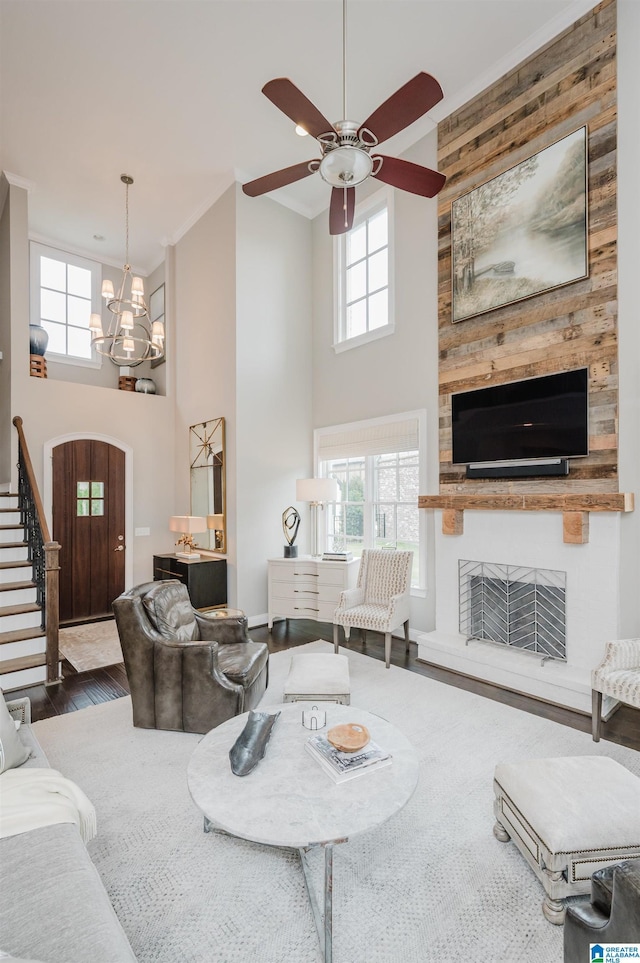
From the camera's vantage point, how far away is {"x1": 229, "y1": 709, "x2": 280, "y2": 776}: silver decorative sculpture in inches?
73.9

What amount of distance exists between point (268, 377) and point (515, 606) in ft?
12.2

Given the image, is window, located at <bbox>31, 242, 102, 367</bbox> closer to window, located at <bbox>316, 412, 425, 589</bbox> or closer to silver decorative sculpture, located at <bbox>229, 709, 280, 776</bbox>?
window, located at <bbox>316, 412, 425, 589</bbox>

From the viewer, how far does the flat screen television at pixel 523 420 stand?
359 cm

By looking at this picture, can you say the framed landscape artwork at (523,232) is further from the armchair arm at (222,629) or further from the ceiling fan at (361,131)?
the armchair arm at (222,629)

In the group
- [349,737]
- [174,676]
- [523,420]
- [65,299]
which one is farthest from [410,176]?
[65,299]

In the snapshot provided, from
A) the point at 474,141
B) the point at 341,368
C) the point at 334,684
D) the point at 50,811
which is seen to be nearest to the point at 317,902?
the point at 50,811

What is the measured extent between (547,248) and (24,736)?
4.75m

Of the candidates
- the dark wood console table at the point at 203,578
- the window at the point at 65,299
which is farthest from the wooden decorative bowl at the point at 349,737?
the window at the point at 65,299

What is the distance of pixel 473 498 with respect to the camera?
418 cm

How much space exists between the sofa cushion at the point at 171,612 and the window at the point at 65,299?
5.06 meters

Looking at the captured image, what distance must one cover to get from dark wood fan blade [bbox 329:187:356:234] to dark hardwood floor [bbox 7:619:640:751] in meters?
3.53

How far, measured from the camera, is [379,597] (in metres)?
4.66

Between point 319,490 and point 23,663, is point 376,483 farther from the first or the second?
point 23,663

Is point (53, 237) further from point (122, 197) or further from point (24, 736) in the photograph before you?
point (24, 736)
